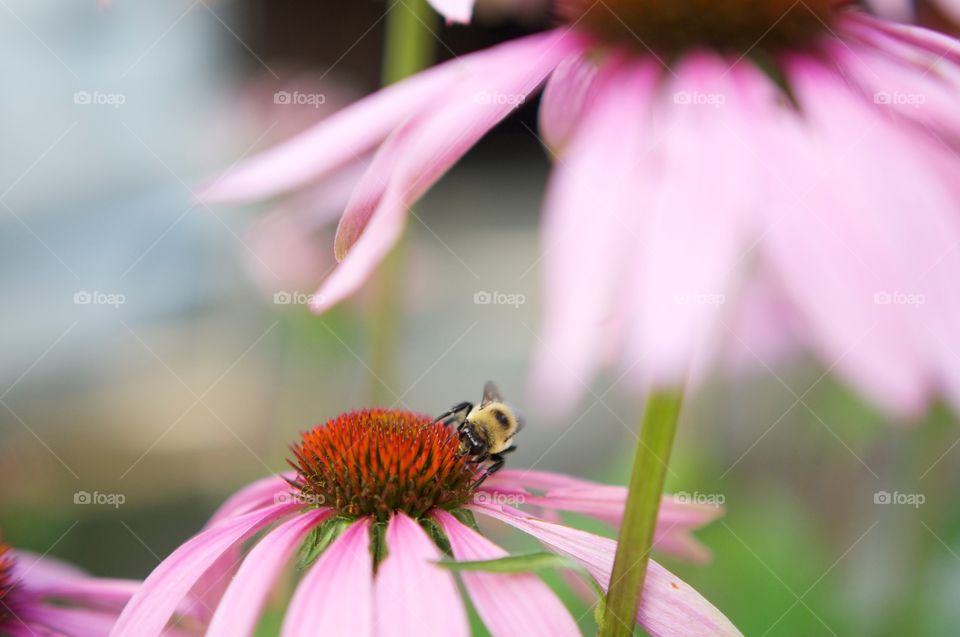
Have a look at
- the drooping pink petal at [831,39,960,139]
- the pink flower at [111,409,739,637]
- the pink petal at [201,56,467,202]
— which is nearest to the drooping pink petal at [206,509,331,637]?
the pink flower at [111,409,739,637]

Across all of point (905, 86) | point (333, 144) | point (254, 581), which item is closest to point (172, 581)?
point (254, 581)

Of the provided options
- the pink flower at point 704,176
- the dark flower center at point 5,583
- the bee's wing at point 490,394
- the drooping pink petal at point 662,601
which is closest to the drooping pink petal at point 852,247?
the pink flower at point 704,176

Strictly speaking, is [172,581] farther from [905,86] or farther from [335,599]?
[905,86]

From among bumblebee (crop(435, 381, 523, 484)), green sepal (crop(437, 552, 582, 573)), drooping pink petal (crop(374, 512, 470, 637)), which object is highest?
bumblebee (crop(435, 381, 523, 484))

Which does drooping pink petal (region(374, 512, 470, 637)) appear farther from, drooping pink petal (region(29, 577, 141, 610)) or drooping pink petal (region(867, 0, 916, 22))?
drooping pink petal (region(867, 0, 916, 22))

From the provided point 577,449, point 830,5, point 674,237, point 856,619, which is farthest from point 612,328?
point 577,449
